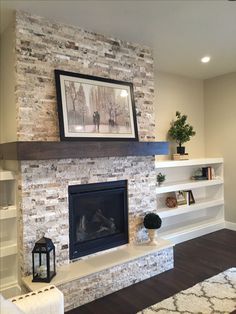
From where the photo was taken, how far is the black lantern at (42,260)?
2.37 m

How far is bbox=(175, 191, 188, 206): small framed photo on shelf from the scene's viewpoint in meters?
4.25

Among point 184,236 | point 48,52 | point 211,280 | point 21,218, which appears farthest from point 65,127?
point 184,236

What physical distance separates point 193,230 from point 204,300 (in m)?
1.83

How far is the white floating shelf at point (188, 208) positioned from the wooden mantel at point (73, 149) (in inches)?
44.5

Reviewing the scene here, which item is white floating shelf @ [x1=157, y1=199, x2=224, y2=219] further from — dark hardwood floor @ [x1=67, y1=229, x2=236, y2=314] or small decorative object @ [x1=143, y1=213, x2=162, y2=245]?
small decorative object @ [x1=143, y1=213, x2=162, y2=245]

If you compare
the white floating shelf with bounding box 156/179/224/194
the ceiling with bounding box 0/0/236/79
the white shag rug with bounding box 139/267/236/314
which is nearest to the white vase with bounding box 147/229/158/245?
the white shag rug with bounding box 139/267/236/314

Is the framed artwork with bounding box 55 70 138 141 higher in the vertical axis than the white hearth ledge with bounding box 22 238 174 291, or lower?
higher

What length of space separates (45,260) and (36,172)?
80 cm

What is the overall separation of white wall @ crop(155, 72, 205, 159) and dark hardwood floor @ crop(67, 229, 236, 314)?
1.49 metres

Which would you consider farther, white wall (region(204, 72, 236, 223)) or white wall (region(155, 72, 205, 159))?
white wall (region(204, 72, 236, 223))

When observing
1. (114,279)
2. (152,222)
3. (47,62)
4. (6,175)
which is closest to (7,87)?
(47,62)

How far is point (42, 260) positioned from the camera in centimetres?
242

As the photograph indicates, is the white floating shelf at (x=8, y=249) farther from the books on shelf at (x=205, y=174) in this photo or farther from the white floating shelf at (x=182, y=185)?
the books on shelf at (x=205, y=174)

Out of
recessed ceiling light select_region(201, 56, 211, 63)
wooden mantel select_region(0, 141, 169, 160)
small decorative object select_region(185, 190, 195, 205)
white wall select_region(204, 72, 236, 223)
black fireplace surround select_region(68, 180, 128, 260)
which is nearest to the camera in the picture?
wooden mantel select_region(0, 141, 169, 160)
